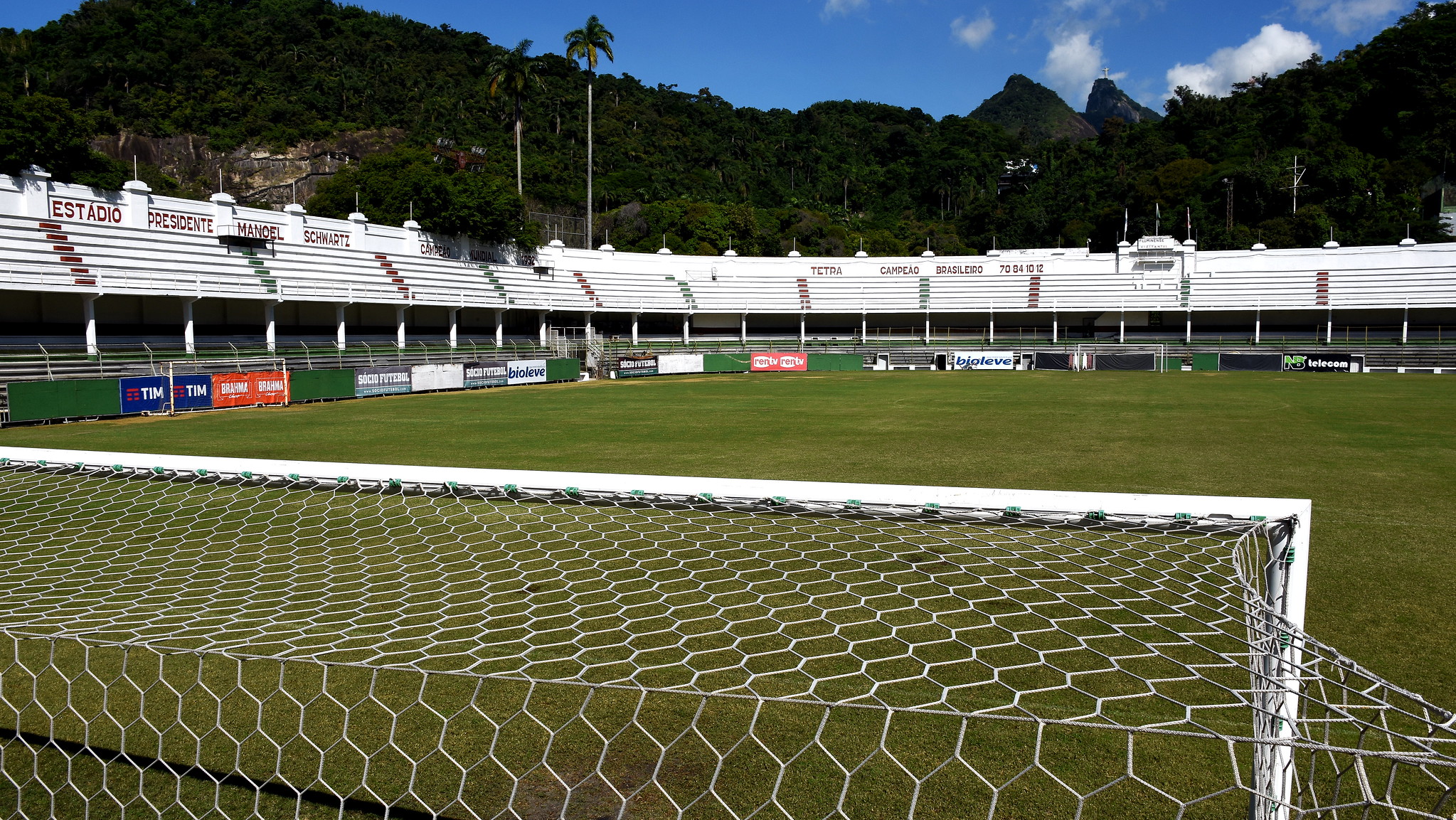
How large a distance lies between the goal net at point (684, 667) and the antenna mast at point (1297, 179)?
7487cm

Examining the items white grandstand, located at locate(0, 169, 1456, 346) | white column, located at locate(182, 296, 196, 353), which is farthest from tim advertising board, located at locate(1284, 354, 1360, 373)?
white column, located at locate(182, 296, 196, 353)

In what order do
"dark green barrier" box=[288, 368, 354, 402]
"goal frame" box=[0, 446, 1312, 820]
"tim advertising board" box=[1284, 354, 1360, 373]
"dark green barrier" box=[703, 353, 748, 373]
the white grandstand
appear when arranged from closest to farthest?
1. "goal frame" box=[0, 446, 1312, 820]
2. "dark green barrier" box=[288, 368, 354, 402]
3. the white grandstand
4. "tim advertising board" box=[1284, 354, 1360, 373]
5. "dark green barrier" box=[703, 353, 748, 373]

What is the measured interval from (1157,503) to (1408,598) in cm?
403

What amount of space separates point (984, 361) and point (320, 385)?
33.8m

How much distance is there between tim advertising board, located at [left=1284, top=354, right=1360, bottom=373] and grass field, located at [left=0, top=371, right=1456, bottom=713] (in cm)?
1112

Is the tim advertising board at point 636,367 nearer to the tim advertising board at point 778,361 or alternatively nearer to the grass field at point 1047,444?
the tim advertising board at point 778,361

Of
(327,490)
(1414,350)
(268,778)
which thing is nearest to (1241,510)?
(268,778)

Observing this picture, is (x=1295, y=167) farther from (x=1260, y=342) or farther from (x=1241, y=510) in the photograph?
(x=1241, y=510)

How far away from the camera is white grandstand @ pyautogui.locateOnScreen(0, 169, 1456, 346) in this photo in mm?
32438

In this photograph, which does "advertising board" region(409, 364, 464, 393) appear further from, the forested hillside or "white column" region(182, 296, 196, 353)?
the forested hillside

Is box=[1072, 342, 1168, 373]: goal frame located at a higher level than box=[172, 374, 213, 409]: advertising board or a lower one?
higher

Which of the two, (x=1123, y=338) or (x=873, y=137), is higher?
(x=873, y=137)

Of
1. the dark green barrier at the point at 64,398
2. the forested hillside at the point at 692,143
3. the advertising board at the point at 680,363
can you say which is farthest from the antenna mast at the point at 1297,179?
the dark green barrier at the point at 64,398

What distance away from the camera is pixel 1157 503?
4.09m
